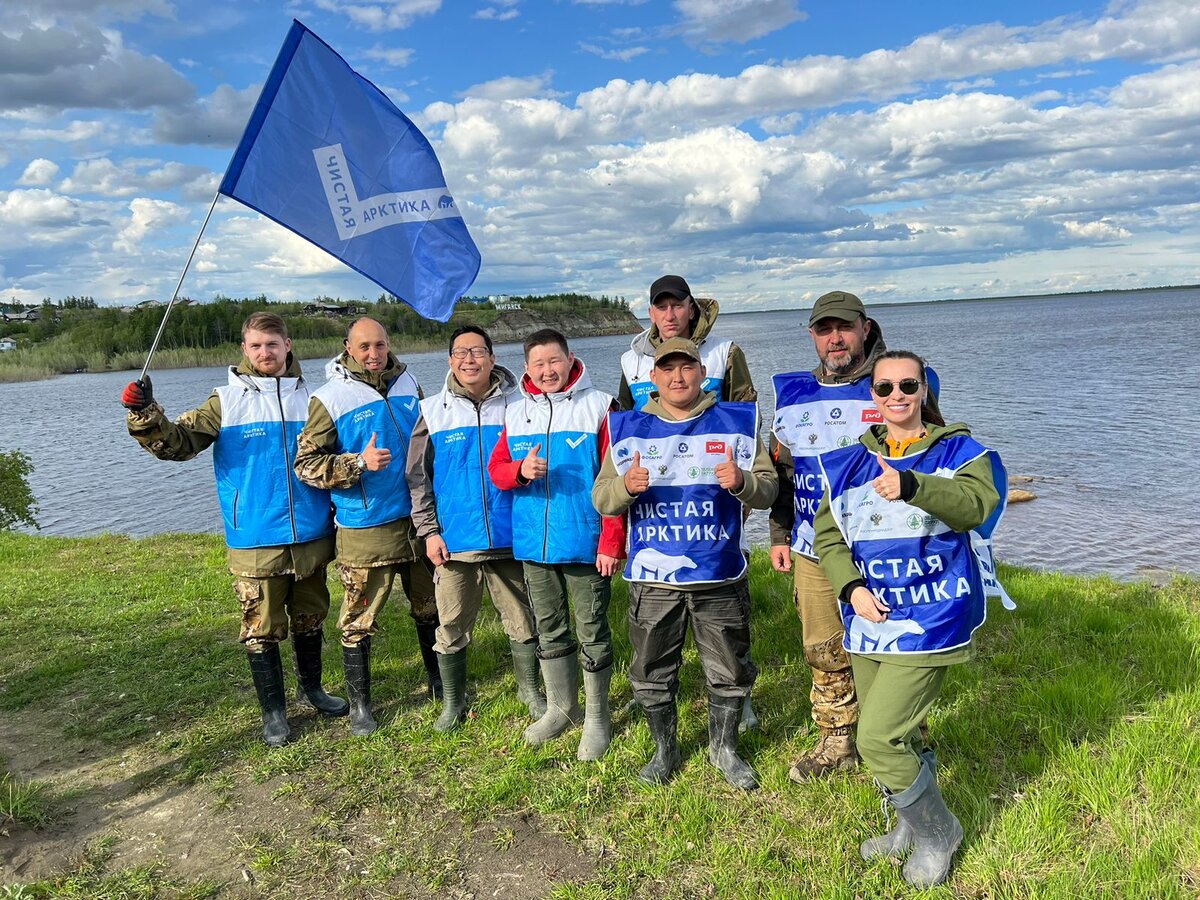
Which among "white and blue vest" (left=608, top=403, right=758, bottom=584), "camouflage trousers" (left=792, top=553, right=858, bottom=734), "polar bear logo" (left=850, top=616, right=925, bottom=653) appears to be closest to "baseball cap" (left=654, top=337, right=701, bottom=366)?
"white and blue vest" (left=608, top=403, right=758, bottom=584)

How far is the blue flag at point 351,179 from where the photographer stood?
17.7 feet

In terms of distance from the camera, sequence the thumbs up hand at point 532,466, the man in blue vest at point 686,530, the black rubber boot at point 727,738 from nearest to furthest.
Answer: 1. the man in blue vest at point 686,530
2. the black rubber boot at point 727,738
3. the thumbs up hand at point 532,466

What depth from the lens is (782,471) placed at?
181 inches

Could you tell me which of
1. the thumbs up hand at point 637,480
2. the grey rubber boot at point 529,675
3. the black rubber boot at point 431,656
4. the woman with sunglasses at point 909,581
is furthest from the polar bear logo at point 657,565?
the black rubber boot at point 431,656

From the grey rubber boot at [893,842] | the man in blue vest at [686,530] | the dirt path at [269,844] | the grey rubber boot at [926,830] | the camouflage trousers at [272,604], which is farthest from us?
the camouflage trousers at [272,604]

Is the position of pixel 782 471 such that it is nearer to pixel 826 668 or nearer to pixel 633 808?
pixel 826 668

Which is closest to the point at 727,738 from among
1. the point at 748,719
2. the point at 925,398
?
the point at 748,719

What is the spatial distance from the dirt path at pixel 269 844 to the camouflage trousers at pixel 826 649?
65.3 inches

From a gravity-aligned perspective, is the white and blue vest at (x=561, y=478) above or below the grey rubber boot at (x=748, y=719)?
above

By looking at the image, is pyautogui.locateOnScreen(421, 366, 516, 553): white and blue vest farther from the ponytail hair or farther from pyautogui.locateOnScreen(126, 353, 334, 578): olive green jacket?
the ponytail hair

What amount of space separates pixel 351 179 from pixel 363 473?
2.29m

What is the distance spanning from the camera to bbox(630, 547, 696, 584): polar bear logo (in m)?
4.23

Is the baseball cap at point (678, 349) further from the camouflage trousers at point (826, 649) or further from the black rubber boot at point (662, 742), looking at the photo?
the black rubber boot at point (662, 742)

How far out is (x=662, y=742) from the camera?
4508 millimetres
